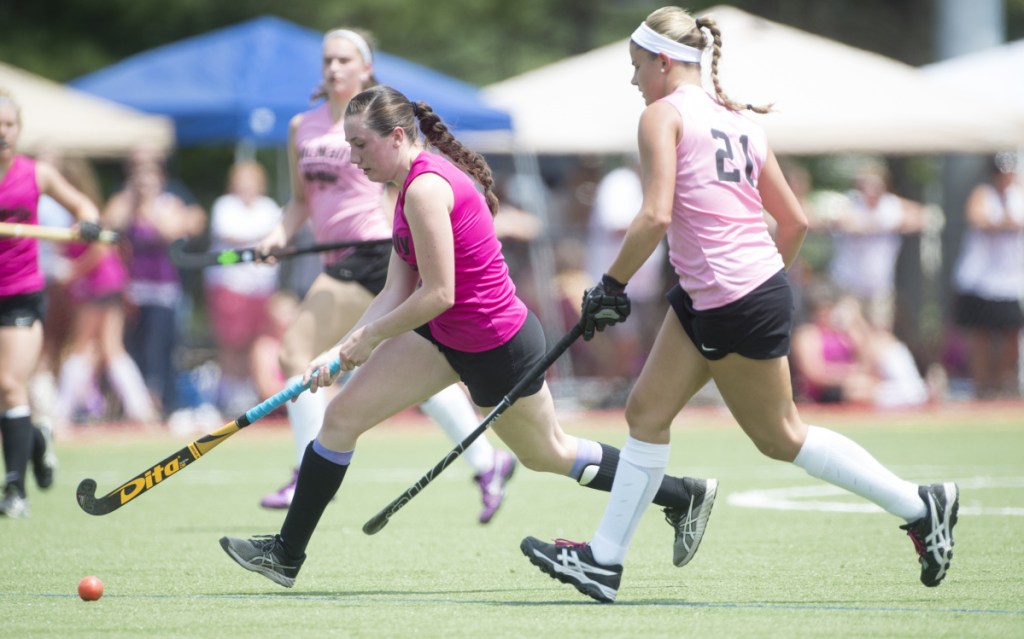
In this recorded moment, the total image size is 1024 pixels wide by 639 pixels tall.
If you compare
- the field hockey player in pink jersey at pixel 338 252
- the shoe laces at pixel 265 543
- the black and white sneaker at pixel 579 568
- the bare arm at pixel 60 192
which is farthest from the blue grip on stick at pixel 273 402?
the bare arm at pixel 60 192

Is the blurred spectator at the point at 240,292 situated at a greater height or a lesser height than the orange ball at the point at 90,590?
lesser

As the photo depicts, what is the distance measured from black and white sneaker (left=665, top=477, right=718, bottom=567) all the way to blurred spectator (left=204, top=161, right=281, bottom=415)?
8.84 m

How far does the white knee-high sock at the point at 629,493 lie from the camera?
19.3 feet

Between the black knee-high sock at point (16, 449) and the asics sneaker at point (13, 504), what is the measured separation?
2cm

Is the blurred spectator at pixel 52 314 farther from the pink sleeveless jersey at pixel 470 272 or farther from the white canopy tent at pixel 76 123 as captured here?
the pink sleeveless jersey at pixel 470 272

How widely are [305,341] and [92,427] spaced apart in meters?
6.79

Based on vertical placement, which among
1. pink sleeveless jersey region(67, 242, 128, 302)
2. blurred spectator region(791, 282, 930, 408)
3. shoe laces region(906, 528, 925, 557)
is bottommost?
blurred spectator region(791, 282, 930, 408)

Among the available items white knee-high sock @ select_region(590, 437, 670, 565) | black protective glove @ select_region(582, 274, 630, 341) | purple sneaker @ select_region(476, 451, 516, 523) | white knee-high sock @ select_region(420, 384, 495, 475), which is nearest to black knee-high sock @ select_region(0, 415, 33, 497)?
white knee-high sock @ select_region(420, 384, 495, 475)

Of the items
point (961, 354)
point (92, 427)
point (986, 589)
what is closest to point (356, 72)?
point (986, 589)

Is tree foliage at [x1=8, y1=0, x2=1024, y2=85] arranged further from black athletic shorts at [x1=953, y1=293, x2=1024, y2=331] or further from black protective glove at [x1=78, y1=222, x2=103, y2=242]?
black protective glove at [x1=78, y1=222, x2=103, y2=242]

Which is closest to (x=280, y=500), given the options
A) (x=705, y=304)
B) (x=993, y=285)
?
(x=705, y=304)

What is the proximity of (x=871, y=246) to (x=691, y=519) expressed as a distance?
999 cm

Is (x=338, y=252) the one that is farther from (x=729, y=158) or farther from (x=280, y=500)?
(x=729, y=158)

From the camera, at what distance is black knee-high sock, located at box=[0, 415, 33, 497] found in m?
8.69
